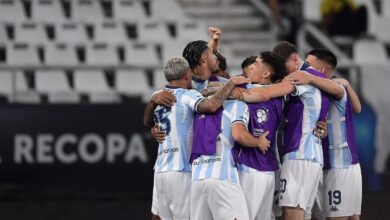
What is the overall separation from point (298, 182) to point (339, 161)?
622 millimetres

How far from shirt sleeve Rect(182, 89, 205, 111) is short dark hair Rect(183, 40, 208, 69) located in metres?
0.32

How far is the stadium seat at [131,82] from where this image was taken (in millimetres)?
15109

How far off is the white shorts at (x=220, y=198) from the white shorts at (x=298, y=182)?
49cm

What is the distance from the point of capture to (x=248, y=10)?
17.7 metres

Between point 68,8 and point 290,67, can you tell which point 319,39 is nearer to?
point 68,8

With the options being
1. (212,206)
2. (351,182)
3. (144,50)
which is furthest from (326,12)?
(212,206)

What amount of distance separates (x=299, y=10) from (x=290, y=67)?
6.95 metres

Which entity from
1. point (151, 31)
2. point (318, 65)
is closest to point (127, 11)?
point (151, 31)

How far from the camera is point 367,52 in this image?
16.8m

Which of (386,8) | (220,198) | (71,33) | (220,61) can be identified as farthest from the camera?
(386,8)

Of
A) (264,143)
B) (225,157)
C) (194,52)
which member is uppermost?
(194,52)

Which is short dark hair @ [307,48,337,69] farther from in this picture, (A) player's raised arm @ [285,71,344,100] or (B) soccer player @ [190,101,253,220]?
(B) soccer player @ [190,101,253,220]

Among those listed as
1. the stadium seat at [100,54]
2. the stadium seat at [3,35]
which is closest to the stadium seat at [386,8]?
the stadium seat at [100,54]

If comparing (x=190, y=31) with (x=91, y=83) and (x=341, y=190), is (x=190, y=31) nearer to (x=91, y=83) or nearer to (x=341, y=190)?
(x=91, y=83)
